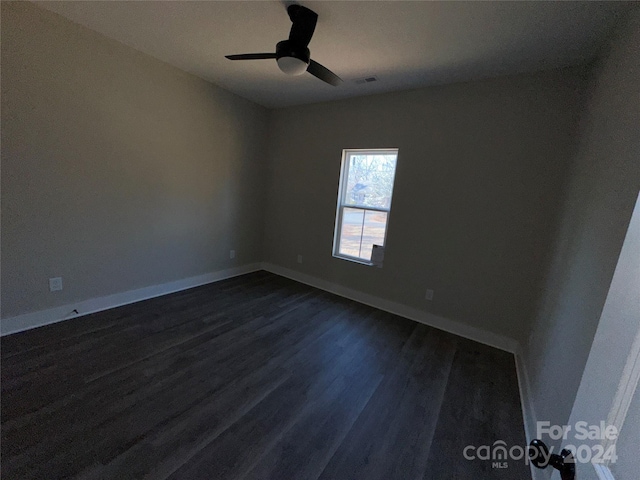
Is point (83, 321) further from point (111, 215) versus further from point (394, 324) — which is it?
point (394, 324)

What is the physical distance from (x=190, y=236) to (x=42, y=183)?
1470mm

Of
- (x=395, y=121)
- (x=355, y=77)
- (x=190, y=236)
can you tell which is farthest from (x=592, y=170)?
(x=190, y=236)

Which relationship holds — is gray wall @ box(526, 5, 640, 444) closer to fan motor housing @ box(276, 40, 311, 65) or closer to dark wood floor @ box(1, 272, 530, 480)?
dark wood floor @ box(1, 272, 530, 480)

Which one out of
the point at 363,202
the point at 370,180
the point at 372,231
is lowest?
the point at 372,231

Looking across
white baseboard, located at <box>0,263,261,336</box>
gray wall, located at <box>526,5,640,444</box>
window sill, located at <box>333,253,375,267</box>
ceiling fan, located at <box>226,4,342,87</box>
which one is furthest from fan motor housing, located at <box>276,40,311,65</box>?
white baseboard, located at <box>0,263,261,336</box>

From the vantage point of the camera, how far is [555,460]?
23.4 inches

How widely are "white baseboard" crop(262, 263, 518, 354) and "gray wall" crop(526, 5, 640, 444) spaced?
2.33 ft

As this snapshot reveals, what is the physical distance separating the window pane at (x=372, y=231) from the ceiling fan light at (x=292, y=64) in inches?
80.8

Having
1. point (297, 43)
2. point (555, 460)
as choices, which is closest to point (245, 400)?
point (555, 460)

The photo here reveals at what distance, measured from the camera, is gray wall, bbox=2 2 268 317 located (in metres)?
2.10

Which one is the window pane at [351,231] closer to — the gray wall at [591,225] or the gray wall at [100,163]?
the gray wall at [100,163]

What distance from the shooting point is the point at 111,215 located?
271cm

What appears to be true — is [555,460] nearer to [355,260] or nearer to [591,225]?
[591,225]

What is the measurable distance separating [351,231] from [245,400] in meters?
2.51
